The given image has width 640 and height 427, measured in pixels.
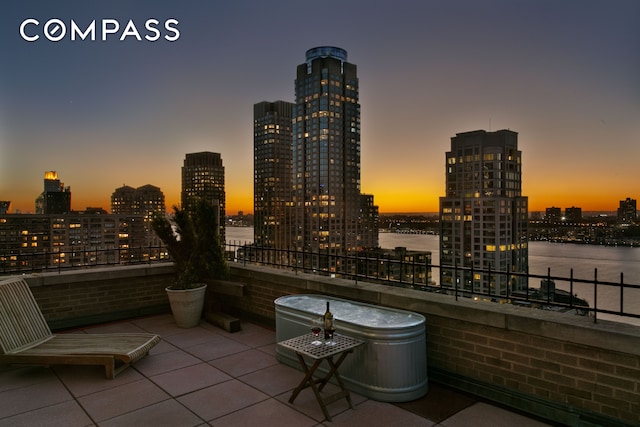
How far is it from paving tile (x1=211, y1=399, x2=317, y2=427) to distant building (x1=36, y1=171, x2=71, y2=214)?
533 feet

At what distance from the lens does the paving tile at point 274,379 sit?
16.9 ft

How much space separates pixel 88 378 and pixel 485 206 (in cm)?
13568

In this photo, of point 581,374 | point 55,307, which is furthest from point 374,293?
point 55,307

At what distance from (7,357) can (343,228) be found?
15764cm

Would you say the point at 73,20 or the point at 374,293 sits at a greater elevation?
the point at 73,20

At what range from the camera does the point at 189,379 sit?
5.44 meters

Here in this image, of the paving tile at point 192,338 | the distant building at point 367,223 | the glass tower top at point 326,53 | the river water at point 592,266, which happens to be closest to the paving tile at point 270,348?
the paving tile at point 192,338

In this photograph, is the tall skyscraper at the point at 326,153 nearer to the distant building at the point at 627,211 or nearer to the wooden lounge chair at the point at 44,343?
the distant building at the point at 627,211

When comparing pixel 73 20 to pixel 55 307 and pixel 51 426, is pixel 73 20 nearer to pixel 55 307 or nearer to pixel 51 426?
pixel 55 307

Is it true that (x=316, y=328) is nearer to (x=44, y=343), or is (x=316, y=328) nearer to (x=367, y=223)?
(x=44, y=343)

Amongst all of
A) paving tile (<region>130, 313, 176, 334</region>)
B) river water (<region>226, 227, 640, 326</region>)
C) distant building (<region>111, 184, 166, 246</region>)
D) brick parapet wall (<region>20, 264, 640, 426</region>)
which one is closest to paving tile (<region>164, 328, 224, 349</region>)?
paving tile (<region>130, 313, 176, 334</region>)

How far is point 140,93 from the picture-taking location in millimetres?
37062

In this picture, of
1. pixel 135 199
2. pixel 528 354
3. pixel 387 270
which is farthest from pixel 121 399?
pixel 135 199

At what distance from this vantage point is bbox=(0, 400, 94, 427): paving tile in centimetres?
422
